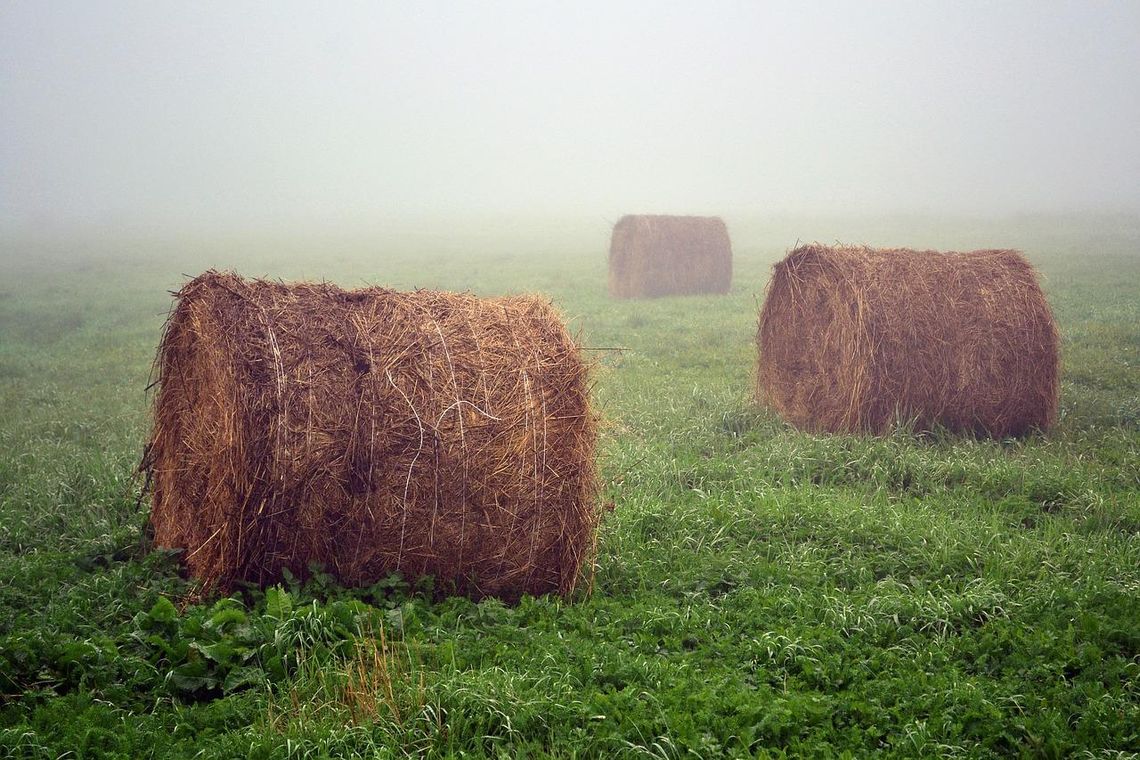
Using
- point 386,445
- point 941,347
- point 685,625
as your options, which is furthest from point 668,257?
point 685,625

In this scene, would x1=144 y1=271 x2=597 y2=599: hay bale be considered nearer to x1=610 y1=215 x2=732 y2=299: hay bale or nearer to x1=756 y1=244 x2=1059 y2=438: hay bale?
x1=756 y1=244 x2=1059 y2=438: hay bale

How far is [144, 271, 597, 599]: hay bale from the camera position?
5.47 metres

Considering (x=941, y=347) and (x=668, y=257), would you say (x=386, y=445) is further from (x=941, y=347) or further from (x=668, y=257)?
(x=668, y=257)

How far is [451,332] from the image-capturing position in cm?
601

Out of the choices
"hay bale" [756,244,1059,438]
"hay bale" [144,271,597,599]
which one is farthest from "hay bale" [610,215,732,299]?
"hay bale" [144,271,597,599]

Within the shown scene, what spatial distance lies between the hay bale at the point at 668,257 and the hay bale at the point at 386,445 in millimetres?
17559

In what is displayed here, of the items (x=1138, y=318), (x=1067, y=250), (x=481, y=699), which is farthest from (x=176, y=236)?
(x=481, y=699)

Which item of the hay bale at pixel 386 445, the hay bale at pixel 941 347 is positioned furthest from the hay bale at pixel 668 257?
the hay bale at pixel 386 445

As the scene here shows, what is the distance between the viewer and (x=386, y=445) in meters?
5.57

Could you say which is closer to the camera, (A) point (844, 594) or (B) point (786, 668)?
(B) point (786, 668)

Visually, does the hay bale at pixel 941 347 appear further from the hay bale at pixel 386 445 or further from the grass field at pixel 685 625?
the hay bale at pixel 386 445

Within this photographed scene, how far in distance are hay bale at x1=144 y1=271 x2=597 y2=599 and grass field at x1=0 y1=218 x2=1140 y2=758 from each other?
319 millimetres

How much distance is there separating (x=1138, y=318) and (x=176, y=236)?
216 feet

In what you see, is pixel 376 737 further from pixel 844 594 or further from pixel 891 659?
pixel 844 594
